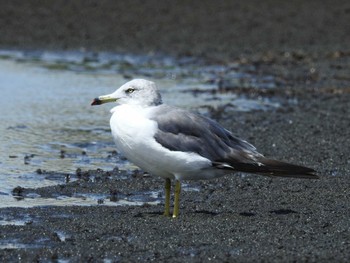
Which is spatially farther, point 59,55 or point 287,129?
point 59,55

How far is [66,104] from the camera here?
14.6 meters

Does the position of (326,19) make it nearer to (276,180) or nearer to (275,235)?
(276,180)

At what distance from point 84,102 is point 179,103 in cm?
155

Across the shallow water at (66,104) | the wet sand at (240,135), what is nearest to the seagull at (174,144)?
the wet sand at (240,135)

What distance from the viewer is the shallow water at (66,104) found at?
34.0 ft

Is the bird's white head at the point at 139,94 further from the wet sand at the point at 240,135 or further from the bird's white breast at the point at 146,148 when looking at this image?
the wet sand at the point at 240,135

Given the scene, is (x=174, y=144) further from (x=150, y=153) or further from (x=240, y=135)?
(x=240, y=135)

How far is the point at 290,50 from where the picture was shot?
19.9 m

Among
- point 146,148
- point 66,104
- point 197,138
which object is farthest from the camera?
point 66,104

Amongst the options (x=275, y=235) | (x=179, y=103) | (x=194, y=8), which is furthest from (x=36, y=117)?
(x=194, y=8)

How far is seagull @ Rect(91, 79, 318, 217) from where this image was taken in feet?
25.8

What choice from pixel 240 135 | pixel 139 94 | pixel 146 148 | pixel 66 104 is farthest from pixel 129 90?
pixel 66 104

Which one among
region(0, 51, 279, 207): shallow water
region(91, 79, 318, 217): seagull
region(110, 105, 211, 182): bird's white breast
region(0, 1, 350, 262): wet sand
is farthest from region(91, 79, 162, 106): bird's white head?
region(0, 51, 279, 207): shallow water

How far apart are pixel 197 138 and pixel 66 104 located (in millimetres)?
6752
